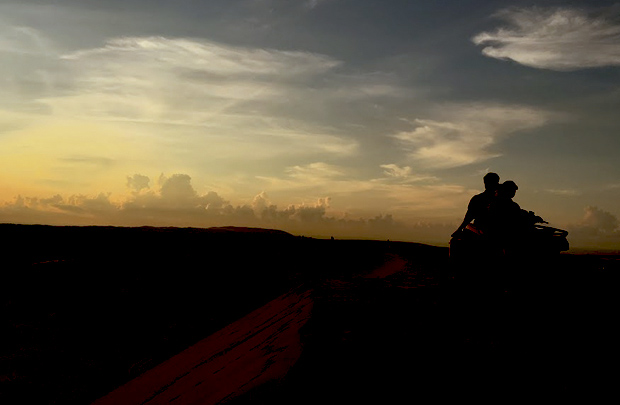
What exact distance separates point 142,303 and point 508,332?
36.3 ft

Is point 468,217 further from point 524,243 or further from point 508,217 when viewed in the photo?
point 524,243

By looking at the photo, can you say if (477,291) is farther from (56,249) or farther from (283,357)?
(56,249)

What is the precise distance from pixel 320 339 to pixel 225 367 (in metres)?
1.68

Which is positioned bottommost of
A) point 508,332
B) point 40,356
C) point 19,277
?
point 40,356

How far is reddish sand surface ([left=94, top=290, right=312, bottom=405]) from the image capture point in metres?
4.14

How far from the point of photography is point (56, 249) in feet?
63.3

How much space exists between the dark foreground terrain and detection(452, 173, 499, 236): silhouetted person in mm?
718

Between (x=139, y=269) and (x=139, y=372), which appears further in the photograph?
(x=139, y=269)

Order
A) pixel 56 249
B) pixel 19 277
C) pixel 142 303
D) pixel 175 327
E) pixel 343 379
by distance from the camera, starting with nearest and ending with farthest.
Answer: pixel 343 379, pixel 175 327, pixel 142 303, pixel 19 277, pixel 56 249

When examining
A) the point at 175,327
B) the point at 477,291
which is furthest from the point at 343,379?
the point at 175,327

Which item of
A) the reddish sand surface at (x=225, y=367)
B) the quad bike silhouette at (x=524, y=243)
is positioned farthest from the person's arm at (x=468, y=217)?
the reddish sand surface at (x=225, y=367)

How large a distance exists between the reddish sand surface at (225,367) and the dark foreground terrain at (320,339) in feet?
0.12

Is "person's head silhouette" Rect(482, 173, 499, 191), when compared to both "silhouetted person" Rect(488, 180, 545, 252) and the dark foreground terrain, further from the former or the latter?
the dark foreground terrain

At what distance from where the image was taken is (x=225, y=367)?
5.43 m
